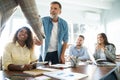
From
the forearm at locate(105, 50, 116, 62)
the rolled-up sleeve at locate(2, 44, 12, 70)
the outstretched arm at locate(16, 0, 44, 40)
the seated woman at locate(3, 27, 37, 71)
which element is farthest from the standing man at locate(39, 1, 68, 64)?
the outstretched arm at locate(16, 0, 44, 40)

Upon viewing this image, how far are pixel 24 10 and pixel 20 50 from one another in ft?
4.51

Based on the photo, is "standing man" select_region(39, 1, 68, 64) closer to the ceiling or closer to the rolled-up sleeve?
the rolled-up sleeve

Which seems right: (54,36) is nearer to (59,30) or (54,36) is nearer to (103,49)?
(59,30)

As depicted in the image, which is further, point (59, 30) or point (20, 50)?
point (59, 30)

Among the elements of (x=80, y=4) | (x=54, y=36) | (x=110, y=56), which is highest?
(x=80, y=4)

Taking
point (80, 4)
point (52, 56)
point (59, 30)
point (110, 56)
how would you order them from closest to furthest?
point (52, 56)
point (59, 30)
point (110, 56)
point (80, 4)

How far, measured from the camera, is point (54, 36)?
2223mm

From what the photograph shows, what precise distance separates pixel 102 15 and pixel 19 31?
4.44 metres

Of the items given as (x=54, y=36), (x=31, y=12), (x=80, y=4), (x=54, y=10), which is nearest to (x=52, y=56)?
(x=54, y=36)

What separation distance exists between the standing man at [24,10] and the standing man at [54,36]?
1.48 meters

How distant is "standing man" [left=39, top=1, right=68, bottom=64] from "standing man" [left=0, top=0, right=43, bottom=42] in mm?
1479

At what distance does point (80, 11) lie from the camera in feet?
18.5

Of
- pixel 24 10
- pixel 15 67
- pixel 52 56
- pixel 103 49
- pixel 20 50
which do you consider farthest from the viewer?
pixel 103 49

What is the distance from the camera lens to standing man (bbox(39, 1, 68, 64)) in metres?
2.16
